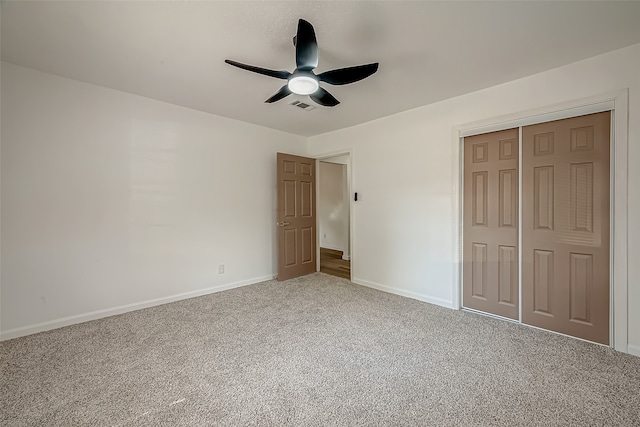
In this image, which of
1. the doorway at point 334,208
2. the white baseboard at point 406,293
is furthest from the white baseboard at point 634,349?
the doorway at point 334,208

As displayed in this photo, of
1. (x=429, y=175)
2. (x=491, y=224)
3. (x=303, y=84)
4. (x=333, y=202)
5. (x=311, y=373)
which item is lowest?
(x=311, y=373)

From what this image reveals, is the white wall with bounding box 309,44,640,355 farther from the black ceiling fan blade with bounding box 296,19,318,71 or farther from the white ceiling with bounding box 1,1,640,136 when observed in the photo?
the black ceiling fan blade with bounding box 296,19,318,71

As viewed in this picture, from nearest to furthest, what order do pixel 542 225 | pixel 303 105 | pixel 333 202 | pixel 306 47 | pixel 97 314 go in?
pixel 306 47 → pixel 542 225 → pixel 97 314 → pixel 303 105 → pixel 333 202

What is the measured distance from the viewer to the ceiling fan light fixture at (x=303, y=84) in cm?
196

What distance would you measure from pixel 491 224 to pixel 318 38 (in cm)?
260

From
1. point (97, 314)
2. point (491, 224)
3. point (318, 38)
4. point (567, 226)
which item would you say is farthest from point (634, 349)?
point (97, 314)

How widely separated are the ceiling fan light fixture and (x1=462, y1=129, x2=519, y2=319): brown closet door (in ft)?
6.83

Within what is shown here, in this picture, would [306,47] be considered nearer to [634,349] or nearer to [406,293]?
[406,293]

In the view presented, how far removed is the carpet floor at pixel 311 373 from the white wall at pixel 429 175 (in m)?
0.66

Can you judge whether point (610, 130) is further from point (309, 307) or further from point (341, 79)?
point (309, 307)

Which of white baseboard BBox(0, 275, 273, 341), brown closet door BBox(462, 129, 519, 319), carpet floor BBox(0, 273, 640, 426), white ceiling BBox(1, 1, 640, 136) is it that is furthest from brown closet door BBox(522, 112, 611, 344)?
white baseboard BBox(0, 275, 273, 341)

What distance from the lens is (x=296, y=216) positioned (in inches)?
180

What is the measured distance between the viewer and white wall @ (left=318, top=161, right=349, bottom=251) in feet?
22.8

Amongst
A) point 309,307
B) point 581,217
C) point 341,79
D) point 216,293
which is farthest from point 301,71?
point 216,293
